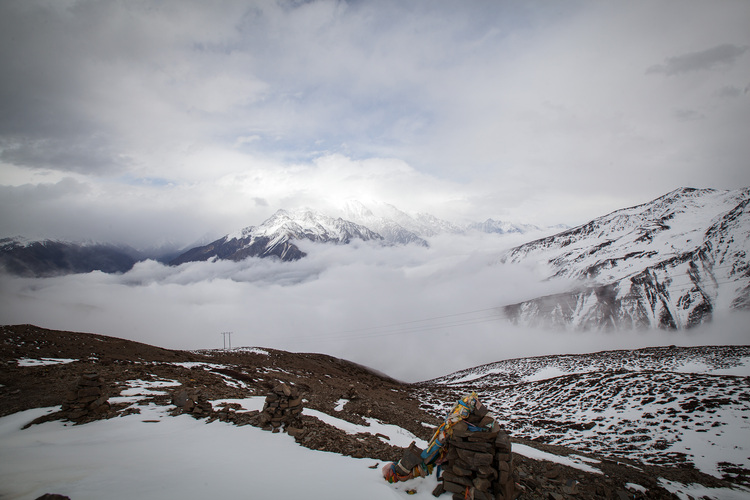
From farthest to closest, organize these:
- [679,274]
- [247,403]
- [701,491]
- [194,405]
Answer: [679,274] < [247,403] < [194,405] < [701,491]

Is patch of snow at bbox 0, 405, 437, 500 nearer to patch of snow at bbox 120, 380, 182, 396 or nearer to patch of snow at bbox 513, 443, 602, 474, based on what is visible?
patch of snow at bbox 120, 380, 182, 396

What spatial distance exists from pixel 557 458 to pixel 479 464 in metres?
11.9

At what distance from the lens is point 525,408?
34.8m

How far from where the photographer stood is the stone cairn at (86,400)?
1382cm

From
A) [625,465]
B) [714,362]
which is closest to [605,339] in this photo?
[714,362]

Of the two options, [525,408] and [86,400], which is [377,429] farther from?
[525,408]

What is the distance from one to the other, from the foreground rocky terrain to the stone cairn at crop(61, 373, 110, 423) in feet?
0.15

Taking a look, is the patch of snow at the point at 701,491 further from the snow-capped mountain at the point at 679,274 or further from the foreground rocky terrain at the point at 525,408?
the snow-capped mountain at the point at 679,274

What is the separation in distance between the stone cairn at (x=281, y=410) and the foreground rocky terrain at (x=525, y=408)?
142 millimetres

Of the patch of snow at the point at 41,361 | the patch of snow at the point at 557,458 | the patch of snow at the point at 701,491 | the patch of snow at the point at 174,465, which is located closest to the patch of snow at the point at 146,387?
the patch of snow at the point at 174,465

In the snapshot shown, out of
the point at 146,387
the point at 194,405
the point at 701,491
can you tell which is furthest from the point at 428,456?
the point at 146,387

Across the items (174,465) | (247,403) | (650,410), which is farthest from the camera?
(650,410)

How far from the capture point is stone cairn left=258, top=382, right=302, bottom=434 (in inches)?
537

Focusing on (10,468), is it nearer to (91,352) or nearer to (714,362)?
(91,352)
